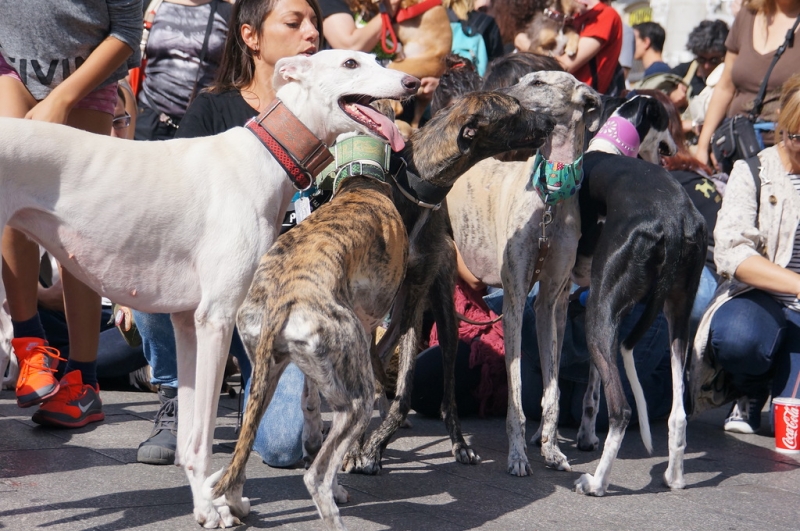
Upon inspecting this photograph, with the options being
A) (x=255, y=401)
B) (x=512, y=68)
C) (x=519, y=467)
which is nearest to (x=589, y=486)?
(x=519, y=467)

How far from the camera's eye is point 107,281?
126 inches

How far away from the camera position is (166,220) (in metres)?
3.15

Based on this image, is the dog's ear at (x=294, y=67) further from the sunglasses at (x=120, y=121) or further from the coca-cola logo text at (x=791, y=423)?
the coca-cola logo text at (x=791, y=423)

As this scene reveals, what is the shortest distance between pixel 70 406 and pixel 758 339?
11.8ft

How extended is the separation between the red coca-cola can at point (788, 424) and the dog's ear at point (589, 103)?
176cm

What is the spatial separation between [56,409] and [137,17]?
6.14ft

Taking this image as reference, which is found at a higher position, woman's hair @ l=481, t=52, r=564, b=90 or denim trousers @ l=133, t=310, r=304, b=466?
woman's hair @ l=481, t=52, r=564, b=90

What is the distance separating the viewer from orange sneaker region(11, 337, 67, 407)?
4102 mm

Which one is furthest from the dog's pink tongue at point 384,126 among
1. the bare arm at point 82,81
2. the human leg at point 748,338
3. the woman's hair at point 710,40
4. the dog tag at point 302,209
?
the woman's hair at point 710,40

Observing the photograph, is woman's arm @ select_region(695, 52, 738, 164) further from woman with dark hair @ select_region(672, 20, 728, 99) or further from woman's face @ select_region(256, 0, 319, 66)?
woman's face @ select_region(256, 0, 319, 66)

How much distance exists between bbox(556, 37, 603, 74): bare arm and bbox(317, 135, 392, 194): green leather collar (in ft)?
11.6

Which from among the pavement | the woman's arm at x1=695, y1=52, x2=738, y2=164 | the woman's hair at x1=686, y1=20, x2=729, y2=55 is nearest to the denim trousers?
the pavement

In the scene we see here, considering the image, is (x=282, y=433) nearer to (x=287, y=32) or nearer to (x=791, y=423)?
(x=287, y=32)

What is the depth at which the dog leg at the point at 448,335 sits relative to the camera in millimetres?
4344
